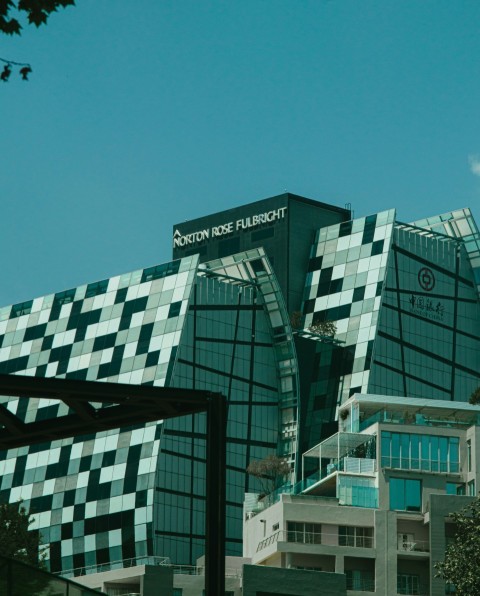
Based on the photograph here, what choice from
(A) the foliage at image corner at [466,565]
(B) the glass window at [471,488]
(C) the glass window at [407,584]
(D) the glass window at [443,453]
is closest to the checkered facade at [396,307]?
(D) the glass window at [443,453]

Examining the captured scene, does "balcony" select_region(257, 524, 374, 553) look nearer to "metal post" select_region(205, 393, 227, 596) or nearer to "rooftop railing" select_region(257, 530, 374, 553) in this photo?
"rooftop railing" select_region(257, 530, 374, 553)

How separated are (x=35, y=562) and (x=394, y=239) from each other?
56204mm

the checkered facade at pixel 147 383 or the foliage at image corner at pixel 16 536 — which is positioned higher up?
the checkered facade at pixel 147 383

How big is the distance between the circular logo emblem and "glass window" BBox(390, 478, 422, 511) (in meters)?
40.7

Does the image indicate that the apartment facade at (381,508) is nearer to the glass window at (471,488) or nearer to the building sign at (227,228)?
the glass window at (471,488)

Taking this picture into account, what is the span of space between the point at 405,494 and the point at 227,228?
5886 centimetres

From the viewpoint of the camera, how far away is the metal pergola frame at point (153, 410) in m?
25.2

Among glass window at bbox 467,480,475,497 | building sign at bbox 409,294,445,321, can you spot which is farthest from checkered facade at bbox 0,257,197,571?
glass window at bbox 467,480,475,497

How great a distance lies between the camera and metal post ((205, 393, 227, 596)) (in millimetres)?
25469

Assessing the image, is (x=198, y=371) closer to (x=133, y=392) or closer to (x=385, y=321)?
(x=385, y=321)

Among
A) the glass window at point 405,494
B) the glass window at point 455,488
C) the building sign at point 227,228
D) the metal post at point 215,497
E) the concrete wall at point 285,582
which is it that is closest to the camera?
the metal post at point 215,497

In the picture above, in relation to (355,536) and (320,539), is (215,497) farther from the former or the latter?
(320,539)

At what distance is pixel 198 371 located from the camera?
124125 mm

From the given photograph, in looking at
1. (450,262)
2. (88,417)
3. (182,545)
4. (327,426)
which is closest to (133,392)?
(88,417)
